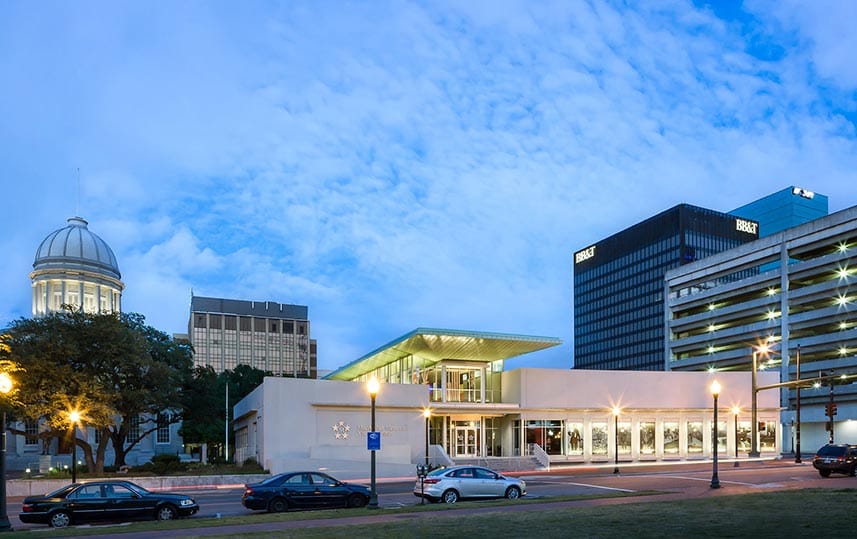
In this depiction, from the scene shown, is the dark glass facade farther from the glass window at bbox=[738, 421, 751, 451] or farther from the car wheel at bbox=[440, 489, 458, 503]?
the car wheel at bbox=[440, 489, 458, 503]

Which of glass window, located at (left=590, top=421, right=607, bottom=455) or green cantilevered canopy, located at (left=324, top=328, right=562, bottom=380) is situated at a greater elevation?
green cantilevered canopy, located at (left=324, top=328, right=562, bottom=380)

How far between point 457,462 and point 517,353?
31.1ft

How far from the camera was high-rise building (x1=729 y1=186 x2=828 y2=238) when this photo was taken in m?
184

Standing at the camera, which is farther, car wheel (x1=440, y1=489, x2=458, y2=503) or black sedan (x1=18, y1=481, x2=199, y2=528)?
car wheel (x1=440, y1=489, x2=458, y2=503)

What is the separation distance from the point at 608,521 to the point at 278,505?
1232cm

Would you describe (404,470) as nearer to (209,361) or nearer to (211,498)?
(211,498)

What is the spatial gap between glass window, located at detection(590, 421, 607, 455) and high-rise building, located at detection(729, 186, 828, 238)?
14608 cm

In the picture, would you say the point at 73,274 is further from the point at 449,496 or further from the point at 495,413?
the point at 449,496

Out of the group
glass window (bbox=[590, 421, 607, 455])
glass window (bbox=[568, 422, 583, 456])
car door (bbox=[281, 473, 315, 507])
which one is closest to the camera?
car door (bbox=[281, 473, 315, 507])

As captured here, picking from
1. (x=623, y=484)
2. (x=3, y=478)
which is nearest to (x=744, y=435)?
(x=623, y=484)

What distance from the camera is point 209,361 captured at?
188250 millimetres

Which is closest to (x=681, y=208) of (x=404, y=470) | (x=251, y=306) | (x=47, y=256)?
(x=251, y=306)

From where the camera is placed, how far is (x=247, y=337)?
193m

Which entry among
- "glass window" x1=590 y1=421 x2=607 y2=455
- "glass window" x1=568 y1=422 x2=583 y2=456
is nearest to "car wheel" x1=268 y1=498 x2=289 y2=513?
"glass window" x1=568 y1=422 x2=583 y2=456
